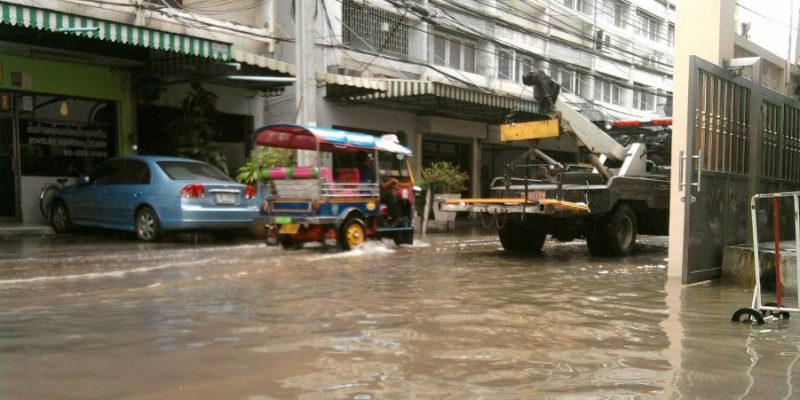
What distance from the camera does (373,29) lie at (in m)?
18.8

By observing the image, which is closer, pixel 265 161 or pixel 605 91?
pixel 265 161

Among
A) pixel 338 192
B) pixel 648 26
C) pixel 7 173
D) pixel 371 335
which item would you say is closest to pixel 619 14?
pixel 648 26

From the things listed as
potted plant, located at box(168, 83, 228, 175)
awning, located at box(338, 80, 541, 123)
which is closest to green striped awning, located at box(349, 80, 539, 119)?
awning, located at box(338, 80, 541, 123)

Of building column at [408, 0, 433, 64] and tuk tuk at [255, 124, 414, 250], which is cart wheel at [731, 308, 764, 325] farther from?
building column at [408, 0, 433, 64]

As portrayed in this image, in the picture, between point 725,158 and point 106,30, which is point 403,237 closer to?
point 725,158

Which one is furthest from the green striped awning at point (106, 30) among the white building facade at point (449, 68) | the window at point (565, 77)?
the window at point (565, 77)

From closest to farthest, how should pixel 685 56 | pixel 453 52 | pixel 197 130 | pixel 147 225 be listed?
1. pixel 685 56
2. pixel 147 225
3. pixel 197 130
4. pixel 453 52

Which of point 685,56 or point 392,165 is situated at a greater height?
point 685,56

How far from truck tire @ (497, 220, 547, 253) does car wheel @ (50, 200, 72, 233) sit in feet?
27.0

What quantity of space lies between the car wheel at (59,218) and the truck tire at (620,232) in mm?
9871

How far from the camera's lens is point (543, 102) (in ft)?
33.9

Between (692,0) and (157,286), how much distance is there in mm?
7021

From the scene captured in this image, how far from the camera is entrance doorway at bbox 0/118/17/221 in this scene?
13070 mm

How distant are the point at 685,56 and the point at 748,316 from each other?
3604 mm
